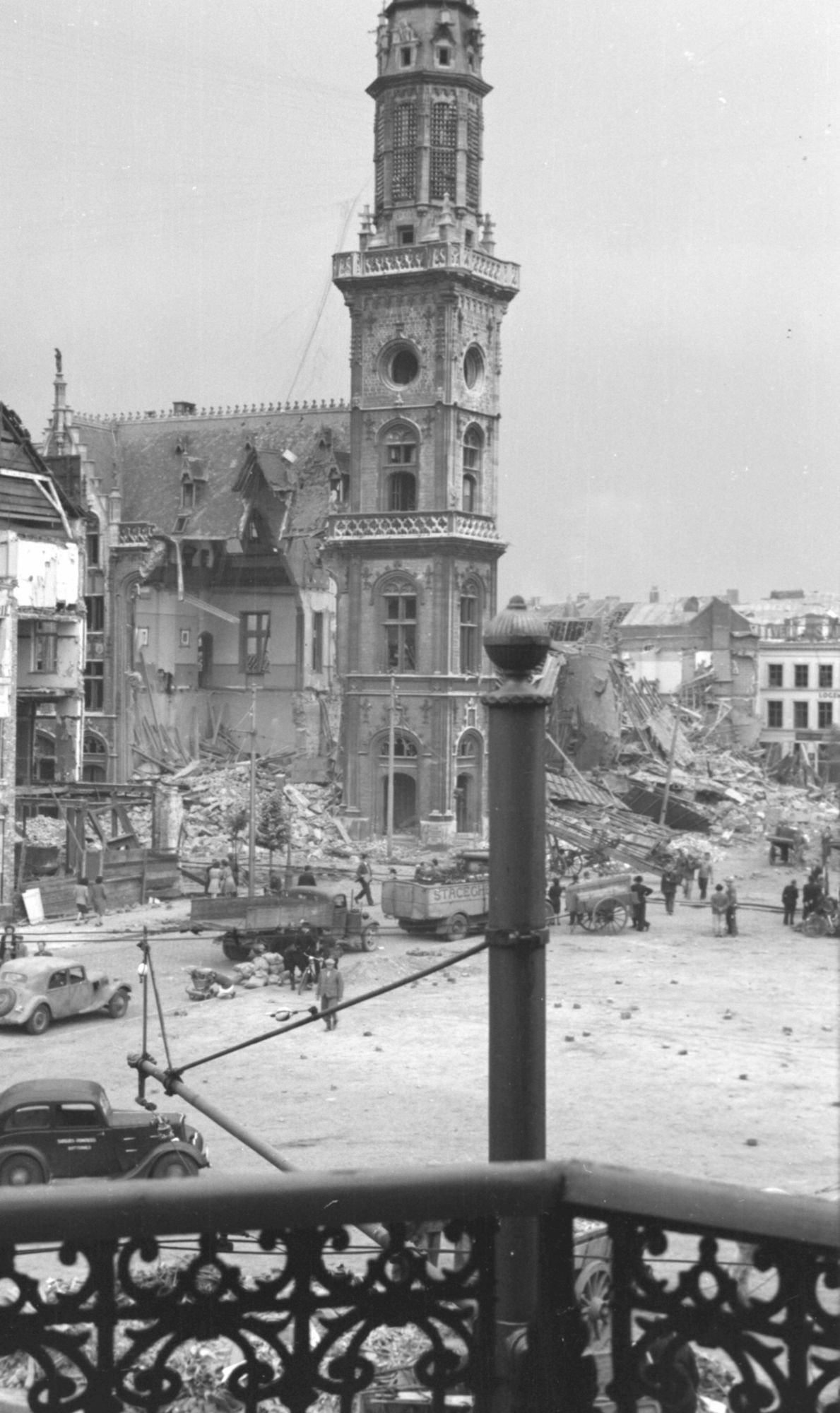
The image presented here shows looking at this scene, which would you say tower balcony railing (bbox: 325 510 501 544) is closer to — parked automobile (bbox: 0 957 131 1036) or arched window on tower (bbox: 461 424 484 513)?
arched window on tower (bbox: 461 424 484 513)

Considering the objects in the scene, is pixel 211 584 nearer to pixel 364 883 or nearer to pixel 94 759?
pixel 94 759

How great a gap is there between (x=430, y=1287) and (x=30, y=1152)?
1027cm

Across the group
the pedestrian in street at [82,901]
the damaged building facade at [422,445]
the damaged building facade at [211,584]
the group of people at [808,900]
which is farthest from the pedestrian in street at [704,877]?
the damaged building facade at [211,584]

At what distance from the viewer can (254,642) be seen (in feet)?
166

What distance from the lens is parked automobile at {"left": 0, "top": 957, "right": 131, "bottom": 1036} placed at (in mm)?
19266

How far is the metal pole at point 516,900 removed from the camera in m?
3.62

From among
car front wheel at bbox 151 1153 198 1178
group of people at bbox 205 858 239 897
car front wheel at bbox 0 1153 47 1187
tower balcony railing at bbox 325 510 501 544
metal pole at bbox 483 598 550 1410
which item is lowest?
car front wheel at bbox 0 1153 47 1187

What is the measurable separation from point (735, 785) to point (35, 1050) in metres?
34.1

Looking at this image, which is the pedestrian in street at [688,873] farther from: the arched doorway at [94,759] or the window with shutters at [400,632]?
the arched doorway at [94,759]

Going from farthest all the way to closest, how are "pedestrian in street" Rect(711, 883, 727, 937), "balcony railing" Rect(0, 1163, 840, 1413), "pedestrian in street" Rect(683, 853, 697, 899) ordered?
"pedestrian in street" Rect(683, 853, 697, 899) → "pedestrian in street" Rect(711, 883, 727, 937) → "balcony railing" Rect(0, 1163, 840, 1413)

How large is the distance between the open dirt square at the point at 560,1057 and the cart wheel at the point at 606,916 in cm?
57

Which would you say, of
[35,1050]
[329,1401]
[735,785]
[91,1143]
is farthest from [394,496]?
[329,1401]

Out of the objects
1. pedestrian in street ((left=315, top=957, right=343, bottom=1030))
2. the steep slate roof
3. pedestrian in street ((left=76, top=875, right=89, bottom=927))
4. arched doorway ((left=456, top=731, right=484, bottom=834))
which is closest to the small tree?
arched doorway ((left=456, top=731, right=484, bottom=834))

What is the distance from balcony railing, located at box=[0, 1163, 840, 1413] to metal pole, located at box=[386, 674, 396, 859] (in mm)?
32439
